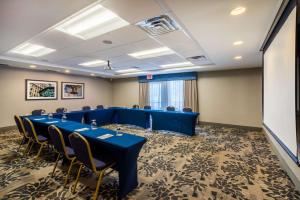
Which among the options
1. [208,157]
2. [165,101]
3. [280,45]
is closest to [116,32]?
[280,45]

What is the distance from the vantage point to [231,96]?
6.54m

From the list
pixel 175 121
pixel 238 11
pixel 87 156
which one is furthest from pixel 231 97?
pixel 87 156

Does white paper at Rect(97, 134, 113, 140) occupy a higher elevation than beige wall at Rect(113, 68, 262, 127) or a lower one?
lower

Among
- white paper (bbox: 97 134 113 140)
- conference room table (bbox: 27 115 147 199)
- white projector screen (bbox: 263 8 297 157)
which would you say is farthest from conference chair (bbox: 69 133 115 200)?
white projector screen (bbox: 263 8 297 157)

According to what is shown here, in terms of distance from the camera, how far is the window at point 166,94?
7.72 meters

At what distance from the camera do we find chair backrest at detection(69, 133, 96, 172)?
1936 millimetres

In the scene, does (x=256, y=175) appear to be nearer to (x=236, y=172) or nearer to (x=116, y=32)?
(x=236, y=172)

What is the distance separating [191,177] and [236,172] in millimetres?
895

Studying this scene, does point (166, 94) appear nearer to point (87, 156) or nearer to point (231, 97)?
point (231, 97)

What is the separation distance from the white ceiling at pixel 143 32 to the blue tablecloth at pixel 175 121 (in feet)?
6.88

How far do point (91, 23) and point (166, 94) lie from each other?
19.2 feet

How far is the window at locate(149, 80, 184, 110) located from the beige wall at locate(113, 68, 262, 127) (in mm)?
999

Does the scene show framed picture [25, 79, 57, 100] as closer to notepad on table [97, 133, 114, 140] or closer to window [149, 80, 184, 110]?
window [149, 80, 184, 110]

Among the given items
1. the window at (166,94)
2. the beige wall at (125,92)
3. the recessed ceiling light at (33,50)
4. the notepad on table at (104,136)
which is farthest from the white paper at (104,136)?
the beige wall at (125,92)
